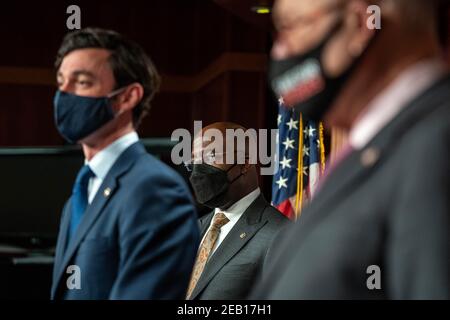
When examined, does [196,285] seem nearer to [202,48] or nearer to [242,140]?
[242,140]

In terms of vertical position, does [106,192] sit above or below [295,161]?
below

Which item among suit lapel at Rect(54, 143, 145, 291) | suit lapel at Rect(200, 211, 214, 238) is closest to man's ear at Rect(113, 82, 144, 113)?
suit lapel at Rect(54, 143, 145, 291)

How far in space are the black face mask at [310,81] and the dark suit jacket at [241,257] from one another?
1.75 metres

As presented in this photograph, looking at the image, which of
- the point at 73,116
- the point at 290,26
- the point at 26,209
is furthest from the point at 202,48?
the point at 290,26

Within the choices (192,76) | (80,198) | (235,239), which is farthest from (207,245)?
(192,76)

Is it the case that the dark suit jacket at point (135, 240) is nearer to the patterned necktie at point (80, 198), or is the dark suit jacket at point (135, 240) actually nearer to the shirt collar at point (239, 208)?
the patterned necktie at point (80, 198)

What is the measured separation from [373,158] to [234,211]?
2299mm

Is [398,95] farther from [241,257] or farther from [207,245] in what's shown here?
[207,245]

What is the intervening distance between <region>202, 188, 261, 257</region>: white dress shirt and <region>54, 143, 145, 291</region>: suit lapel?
1211 millimetres

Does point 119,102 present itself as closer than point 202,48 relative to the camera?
Yes

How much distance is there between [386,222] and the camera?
50.8 inches

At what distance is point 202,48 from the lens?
396 inches

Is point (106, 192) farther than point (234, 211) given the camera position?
No

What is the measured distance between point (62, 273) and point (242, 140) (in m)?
1.60
